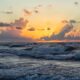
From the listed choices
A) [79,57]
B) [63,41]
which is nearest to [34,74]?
[79,57]

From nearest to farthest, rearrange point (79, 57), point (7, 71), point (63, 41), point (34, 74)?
point (34, 74), point (7, 71), point (79, 57), point (63, 41)

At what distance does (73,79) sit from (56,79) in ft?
2.38

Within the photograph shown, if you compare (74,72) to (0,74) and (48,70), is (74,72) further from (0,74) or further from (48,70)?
(0,74)

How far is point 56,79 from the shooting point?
14.1 meters

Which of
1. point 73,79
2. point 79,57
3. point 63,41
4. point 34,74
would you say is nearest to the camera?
point 73,79

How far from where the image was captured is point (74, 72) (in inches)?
619

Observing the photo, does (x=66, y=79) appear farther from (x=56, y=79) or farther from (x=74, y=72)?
(x=74, y=72)

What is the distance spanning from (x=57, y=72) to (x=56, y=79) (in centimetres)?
160

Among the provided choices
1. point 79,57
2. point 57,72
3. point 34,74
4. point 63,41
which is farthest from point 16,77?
point 63,41

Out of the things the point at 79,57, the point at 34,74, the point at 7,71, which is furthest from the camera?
the point at 79,57

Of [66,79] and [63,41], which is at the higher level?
[63,41]

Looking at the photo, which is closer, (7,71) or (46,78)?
(46,78)

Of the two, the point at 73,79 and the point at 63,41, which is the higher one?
the point at 63,41

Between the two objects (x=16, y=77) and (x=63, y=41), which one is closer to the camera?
(x=16, y=77)
